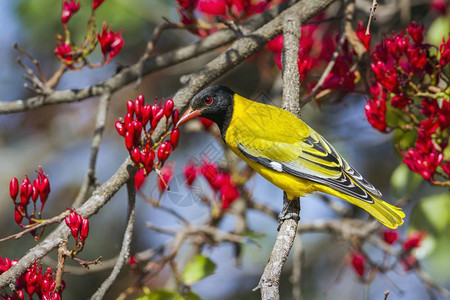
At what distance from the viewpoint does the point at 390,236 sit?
12.8 ft

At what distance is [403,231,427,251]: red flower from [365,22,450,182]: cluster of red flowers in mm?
540

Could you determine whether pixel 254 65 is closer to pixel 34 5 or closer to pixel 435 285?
pixel 34 5

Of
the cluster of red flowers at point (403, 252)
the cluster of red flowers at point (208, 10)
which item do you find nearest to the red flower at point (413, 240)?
the cluster of red flowers at point (403, 252)

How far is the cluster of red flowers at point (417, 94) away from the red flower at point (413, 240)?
21.2 inches

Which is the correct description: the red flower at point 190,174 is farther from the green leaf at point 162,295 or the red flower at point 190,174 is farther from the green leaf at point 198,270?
the green leaf at point 162,295

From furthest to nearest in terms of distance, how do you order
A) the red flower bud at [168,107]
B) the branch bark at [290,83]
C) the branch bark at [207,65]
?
the branch bark at [207,65], the branch bark at [290,83], the red flower bud at [168,107]

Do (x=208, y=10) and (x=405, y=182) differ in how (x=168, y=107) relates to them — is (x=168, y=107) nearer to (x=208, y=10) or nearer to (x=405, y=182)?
(x=405, y=182)

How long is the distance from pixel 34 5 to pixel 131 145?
9.27 feet

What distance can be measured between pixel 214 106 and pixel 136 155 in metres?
1.13

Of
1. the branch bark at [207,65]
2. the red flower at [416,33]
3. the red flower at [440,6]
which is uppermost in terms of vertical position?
the red flower at [440,6]

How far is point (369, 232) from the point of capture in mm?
3711

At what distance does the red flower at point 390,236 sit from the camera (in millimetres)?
3883

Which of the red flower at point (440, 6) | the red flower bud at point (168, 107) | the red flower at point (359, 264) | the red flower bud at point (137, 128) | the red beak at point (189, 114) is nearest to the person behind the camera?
the red flower bud at point (137, 128)

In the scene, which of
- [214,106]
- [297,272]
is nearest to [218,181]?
[214,106]
